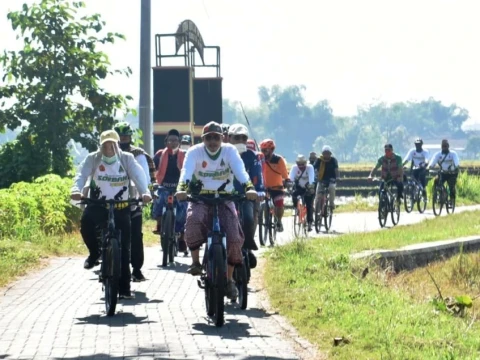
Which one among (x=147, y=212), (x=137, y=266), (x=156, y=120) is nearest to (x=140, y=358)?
(x=137, y=266)

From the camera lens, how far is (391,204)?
26.4 m

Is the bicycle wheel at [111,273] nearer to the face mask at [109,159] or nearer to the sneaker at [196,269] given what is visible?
the sneaker at [196,269]

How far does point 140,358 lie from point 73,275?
21.2 feet

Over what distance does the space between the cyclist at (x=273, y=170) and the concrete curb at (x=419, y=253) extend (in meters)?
2.07

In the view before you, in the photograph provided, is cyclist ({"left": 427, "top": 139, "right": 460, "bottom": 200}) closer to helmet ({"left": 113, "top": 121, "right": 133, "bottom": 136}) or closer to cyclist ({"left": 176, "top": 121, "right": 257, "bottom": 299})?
helmet ({"left": 113, "top": 121, "right": 133, "bottom": 136})

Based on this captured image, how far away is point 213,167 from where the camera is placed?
37.3ft

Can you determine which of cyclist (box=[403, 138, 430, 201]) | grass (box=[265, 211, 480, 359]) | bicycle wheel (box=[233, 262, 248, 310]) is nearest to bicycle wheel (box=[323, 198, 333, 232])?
grass (box=[265, 211, 480, 359])

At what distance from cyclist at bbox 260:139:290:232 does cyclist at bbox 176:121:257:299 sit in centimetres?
743

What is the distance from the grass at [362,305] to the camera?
9.20 metres

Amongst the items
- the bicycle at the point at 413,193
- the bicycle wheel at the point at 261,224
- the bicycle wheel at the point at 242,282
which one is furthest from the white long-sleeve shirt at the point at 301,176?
the bicycle wheel at the point at 242,282

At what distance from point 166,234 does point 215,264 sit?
5.58 meters

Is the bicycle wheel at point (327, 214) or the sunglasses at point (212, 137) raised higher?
the sunglasses at point (212, 137)

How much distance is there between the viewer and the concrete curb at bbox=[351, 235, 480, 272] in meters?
17.0

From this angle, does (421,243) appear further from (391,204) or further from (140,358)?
(140,358)
